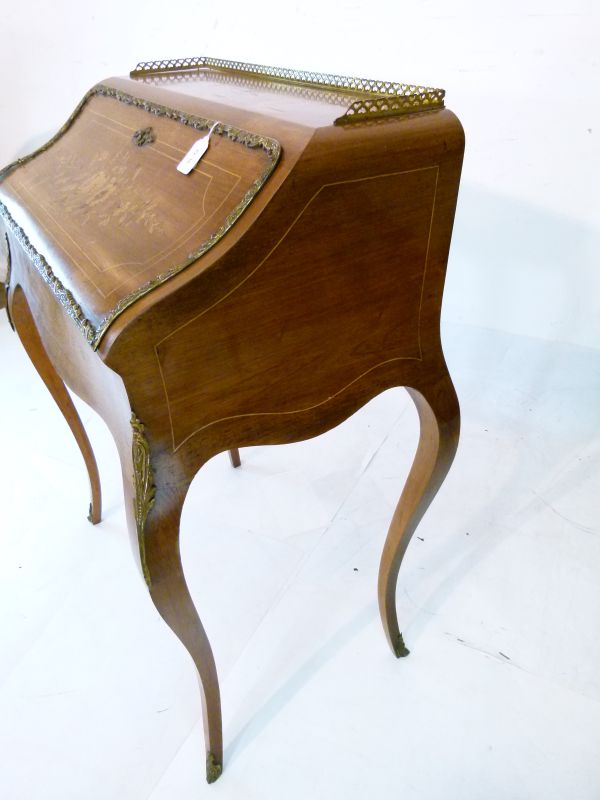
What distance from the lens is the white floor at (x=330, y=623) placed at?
111cm

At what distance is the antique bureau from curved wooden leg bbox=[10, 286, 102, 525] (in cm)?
22

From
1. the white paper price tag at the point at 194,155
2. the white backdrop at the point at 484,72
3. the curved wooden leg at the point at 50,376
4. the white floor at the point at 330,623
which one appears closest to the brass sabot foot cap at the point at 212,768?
the white floor at the point at 330,623

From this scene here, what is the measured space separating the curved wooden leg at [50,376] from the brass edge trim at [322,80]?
513 mm

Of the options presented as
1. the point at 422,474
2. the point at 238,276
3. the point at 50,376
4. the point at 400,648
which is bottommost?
the point at 400,648

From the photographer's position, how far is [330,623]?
4.36 ft

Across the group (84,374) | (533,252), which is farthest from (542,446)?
(84,374)

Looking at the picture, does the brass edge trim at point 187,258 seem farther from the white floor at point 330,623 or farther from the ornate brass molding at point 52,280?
the white floor at point 330,623

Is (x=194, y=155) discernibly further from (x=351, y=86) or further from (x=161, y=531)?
(x=161, y=531)

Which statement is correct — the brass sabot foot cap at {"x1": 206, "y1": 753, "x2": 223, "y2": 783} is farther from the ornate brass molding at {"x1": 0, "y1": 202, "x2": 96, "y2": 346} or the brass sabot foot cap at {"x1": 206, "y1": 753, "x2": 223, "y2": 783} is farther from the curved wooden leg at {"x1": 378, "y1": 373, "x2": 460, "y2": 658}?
the ornate brass molding at {"x1": 0, "y1": 202, "x2": 96, "y2": 346}

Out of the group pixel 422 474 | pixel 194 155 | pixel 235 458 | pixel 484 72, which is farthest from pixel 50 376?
pixel 484 72

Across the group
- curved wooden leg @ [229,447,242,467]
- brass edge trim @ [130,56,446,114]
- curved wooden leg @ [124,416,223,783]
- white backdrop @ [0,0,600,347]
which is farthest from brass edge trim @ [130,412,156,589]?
white backdrop @ [0,0,600,347]

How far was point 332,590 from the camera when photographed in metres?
1.40

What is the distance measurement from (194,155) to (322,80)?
0.37m

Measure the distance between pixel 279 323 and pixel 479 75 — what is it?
1134 mm
